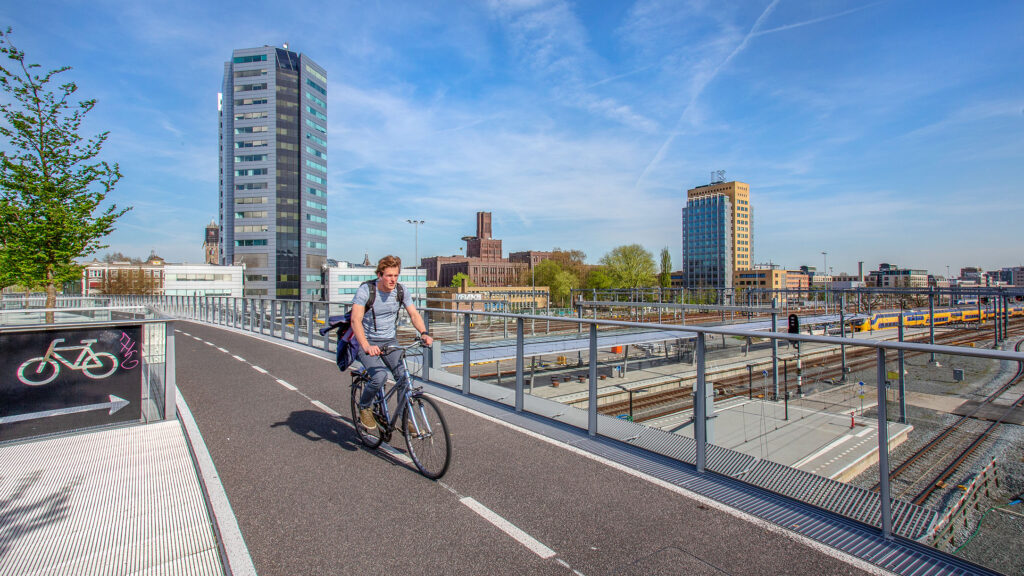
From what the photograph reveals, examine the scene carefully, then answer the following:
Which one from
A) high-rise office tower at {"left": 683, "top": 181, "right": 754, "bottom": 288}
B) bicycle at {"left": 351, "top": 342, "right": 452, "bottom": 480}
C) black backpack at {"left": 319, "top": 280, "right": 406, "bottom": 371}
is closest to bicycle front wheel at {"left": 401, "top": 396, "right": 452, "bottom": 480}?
bicycle at {"left": 351, "top": 342, "right": 452, "bottom": 480}

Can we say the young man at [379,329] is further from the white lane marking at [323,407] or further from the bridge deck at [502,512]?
the white lane marking at [323,407]

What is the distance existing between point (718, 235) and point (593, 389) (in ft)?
500

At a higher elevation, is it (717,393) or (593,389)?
(717,393)

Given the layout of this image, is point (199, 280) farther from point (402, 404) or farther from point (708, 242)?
point (708, 242)

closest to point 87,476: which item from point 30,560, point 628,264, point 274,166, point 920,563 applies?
point 30,560

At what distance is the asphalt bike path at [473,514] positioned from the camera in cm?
298

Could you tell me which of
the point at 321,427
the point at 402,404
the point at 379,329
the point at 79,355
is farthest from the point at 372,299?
the point at 79,355

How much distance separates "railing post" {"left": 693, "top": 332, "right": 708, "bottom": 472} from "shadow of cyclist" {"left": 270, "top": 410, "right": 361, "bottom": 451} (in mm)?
3163

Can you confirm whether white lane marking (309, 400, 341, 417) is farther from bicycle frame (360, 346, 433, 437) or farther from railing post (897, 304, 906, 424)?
railing post (897, 304, 906, 424)

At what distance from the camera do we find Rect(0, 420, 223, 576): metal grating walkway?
3.01 meters

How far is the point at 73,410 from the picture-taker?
18.0 feet

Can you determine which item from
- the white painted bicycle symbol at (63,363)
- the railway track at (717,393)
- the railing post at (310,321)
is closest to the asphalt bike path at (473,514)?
the railway track at (717,393)

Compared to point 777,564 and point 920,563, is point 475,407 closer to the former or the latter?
point 777,564

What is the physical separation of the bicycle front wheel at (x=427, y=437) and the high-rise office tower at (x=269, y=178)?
284 ft
